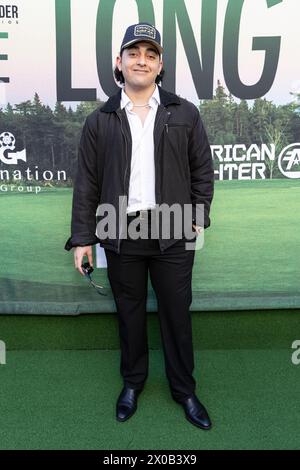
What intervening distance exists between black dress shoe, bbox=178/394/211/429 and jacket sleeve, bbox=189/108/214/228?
781 mm

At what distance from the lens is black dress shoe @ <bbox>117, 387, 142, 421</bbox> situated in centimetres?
198

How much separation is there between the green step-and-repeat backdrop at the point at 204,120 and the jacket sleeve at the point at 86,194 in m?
0.45

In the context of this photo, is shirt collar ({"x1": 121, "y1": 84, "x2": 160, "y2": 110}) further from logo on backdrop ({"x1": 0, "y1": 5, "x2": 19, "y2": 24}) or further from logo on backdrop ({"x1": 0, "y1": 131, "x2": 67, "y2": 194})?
logo on backdrop ({"x1": 0, "y1": 5, "x2": 19, "y2": 24})

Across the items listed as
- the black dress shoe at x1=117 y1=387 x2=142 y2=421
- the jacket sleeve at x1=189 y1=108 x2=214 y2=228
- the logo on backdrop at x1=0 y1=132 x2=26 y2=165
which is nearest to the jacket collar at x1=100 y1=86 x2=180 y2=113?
the jacket sleeve at x1=189 y1=108 x2=214 y2=228

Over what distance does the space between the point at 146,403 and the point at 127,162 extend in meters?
1.11

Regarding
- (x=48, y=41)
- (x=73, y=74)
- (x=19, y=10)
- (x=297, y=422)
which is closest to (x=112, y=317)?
(x=297, y=422)

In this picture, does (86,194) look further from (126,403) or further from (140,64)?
(126,403)

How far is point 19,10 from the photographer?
6.87 ft

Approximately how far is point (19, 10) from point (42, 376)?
69.6 inches

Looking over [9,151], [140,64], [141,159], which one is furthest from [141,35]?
[9,151]

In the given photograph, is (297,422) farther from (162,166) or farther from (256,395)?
(162,166)

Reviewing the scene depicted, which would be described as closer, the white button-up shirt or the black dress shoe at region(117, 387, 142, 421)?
the white button-up shirt

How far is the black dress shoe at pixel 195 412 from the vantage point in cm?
192

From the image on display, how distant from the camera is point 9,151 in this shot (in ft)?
7.38
